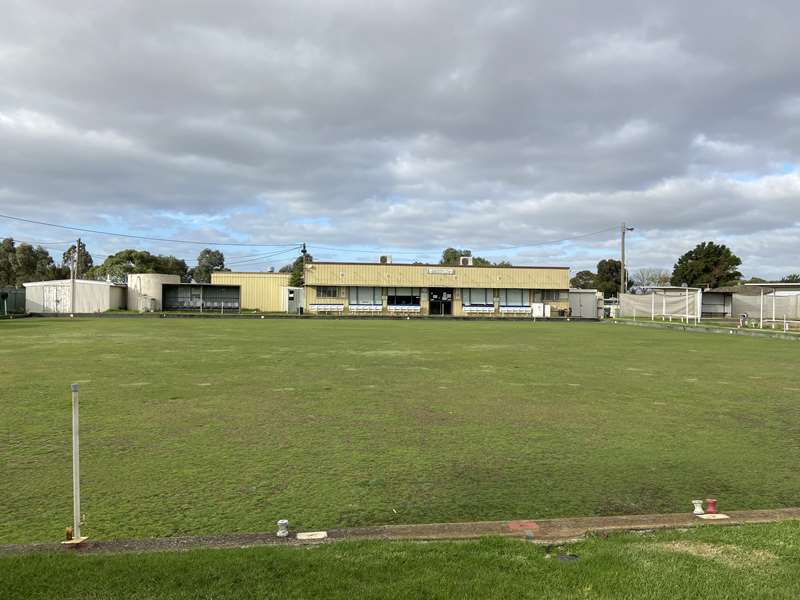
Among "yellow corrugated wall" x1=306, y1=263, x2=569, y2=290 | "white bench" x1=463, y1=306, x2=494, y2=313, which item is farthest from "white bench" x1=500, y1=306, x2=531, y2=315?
"yellow corrugated wall" x1=306, y1=263, x2=569, y2=290

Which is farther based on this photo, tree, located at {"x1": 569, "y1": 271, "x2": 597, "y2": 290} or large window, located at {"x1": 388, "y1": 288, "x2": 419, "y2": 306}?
tree, located at {"x1": 569, "y1": 271, "x2": 597, "y2": 290}

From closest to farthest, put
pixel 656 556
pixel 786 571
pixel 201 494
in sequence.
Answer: pixel 786 571
pixel 656 556
pixel 201 494

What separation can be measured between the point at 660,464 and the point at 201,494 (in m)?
4.87

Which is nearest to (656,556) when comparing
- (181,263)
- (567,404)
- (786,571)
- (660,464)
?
(786,571)

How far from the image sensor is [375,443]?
7047 millimetres

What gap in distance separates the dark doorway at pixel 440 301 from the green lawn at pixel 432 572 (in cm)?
5453

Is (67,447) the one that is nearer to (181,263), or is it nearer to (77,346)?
(77,346)

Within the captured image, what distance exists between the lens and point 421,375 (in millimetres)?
13195

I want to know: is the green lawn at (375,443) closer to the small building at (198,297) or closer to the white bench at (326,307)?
the white bench at (326,307)

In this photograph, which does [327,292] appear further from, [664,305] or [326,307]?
[664,305]

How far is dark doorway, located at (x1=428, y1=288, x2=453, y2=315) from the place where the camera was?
58506 millimetres

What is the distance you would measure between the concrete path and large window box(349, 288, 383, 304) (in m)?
53.4

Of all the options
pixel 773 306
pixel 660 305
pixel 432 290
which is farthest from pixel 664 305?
pixel 432 290

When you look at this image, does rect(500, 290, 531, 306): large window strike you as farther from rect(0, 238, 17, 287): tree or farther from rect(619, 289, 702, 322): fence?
rect(0, 238, 17, 287): tree
